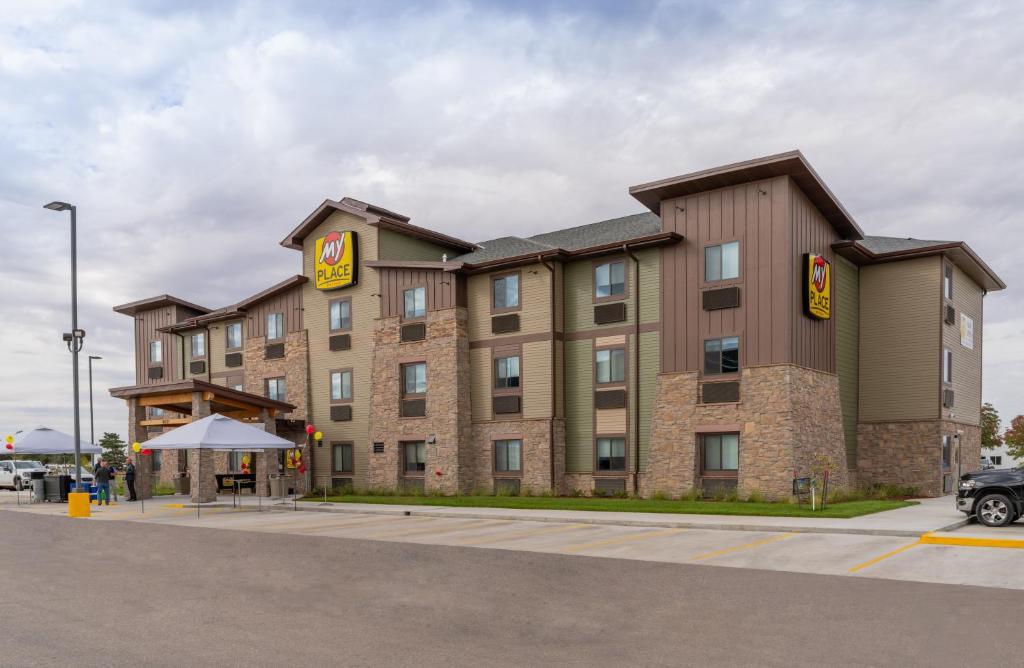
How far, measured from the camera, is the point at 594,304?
31594mm

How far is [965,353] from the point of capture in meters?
34.4

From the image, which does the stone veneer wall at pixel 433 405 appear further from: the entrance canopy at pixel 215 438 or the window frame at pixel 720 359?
the window frame at pixel 720 359

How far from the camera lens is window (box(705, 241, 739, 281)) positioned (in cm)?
2827

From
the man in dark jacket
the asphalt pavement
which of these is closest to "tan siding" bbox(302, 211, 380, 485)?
the man in dark jacket

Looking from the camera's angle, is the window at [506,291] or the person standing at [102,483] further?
the window at [506,291]

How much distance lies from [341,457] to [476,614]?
2958 cm

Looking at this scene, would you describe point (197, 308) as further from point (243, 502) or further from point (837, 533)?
point (837, 533)

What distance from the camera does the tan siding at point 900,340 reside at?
3122 cm

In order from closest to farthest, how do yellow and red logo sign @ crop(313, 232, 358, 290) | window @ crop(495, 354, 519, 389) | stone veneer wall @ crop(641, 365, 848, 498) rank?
stone veneer wall @ crop(641, 365, 848, 498) < window @ crop(495, 354, 519, 389) < yellow and red logo sign @ crop(313, 232, 358, 290)

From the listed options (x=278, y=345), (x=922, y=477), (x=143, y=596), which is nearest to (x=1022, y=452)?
(x=922, y=477)

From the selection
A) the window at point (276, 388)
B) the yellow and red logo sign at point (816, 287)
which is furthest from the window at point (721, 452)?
the window at point (276, 388)

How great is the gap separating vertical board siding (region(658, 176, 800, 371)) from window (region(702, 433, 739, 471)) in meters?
2.56

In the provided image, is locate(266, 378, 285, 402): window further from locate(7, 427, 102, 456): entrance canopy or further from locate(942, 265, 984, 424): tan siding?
locate(942, 265, 984, 424): tan siding

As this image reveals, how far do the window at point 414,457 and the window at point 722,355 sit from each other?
42.2 ft
